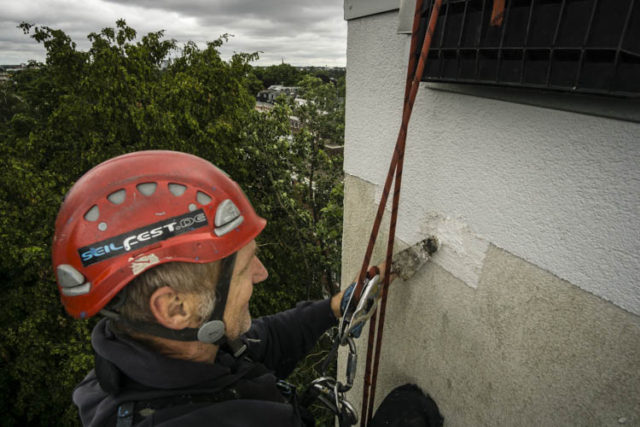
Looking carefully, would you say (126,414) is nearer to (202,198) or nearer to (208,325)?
(208,325)

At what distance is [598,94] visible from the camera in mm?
962

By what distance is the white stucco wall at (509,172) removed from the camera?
104cm

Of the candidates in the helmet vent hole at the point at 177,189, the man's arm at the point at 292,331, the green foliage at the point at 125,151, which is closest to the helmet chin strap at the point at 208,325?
the helmet vent hole at the point at 177,189

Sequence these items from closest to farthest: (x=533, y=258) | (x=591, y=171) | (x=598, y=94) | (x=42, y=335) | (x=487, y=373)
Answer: (x=598, y=94) → (x=591, y=171) → (x=533, y=258) → (x=487, y=373) → (x=42, y=335)

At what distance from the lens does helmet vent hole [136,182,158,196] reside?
1431mm

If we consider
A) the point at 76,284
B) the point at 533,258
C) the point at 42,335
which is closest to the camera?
the point at 533,258

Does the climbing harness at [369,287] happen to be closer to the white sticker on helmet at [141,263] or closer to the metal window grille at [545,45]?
the metal window grille at [545,45]

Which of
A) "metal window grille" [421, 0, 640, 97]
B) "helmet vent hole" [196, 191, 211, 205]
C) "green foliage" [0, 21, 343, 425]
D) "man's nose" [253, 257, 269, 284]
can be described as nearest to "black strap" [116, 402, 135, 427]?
"man's nose" [253, 257, 269, 284]

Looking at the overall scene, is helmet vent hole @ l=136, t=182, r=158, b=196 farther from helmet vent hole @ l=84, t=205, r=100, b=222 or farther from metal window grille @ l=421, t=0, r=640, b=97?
metal window grille @ l=421, t=0, r=640, b=97

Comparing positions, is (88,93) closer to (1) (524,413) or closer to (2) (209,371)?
(2) (209,371)

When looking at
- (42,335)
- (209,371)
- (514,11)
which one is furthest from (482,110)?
(42,335)

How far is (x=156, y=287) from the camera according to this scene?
1.40m

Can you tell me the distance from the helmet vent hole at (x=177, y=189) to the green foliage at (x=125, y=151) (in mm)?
5288

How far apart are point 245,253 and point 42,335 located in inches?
346
